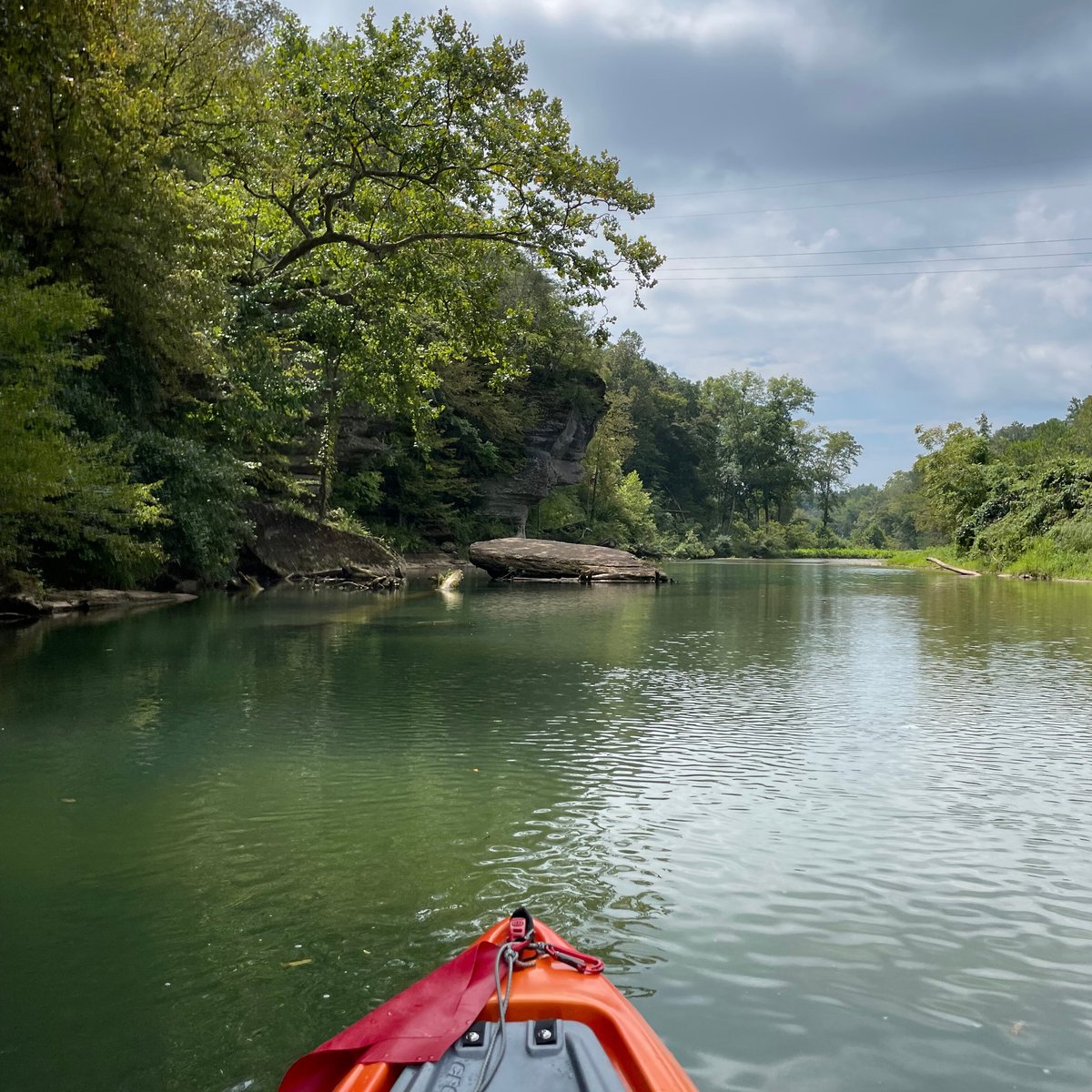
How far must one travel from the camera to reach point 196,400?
18.7 meters

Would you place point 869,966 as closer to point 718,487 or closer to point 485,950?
point 485,950

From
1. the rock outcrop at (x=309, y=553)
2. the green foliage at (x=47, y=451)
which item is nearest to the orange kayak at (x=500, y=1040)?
the green foliage at (x=47, y=451)

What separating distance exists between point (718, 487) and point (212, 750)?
76.1 meters

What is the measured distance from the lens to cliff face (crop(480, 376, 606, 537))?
133ft

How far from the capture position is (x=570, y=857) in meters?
4.55

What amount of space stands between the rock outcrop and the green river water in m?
13.4

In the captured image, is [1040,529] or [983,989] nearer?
[983,989]

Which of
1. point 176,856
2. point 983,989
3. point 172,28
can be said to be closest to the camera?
point 983,989

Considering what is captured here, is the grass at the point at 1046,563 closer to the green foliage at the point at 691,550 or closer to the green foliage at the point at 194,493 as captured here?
the green foliage at the point at 194,493

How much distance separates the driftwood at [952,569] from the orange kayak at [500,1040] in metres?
34.3

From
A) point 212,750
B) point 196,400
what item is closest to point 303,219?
point 196,400

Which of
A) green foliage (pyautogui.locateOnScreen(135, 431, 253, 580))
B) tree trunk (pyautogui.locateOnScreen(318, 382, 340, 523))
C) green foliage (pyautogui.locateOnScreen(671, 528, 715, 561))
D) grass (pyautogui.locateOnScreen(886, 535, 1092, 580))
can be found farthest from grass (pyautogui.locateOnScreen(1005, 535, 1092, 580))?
green foliage (pyautogui.locateOnScreen(671, 528, 715, 561))

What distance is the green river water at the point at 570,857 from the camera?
295 cm

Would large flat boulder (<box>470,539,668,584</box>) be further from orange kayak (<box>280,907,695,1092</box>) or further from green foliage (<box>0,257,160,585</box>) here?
orange kayak (<box>280,907,695,1092</box>)
